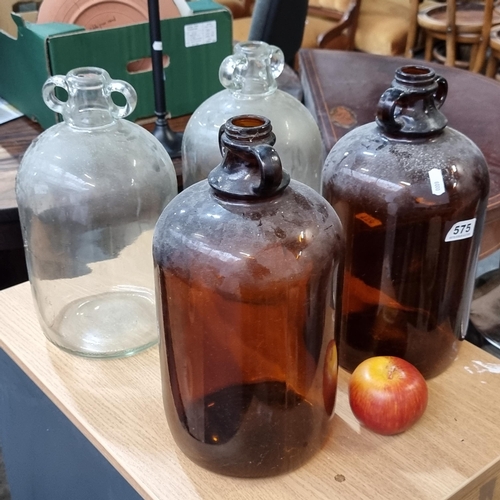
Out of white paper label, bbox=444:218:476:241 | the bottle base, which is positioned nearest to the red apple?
white paper label, bbox=444:218:476:241

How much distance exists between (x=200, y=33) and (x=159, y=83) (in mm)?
286

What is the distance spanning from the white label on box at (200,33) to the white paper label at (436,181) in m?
0.79

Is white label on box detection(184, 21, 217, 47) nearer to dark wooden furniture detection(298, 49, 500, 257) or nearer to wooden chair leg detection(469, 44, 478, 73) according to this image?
dark wooden furniture detection(298, 49, 500, 257)

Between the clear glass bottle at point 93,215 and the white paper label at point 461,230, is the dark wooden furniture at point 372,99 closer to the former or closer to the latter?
the white paper label at point 461,230

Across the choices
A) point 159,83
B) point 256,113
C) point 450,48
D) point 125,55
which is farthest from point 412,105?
point 450,48

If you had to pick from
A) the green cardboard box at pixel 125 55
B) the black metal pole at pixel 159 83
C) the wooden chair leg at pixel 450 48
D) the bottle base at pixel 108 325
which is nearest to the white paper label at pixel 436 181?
the bottle base at pixel 108 325

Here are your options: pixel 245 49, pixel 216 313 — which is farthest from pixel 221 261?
pixel 245 49

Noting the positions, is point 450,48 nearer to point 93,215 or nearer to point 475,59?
point 475,59

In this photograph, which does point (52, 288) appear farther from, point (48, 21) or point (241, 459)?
point (48, 21)

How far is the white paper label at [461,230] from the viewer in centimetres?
60

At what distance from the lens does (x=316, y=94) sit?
1.36 m

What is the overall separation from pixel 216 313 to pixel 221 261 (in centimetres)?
5

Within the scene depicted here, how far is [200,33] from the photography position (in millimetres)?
1254

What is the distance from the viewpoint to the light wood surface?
1.83 ft
